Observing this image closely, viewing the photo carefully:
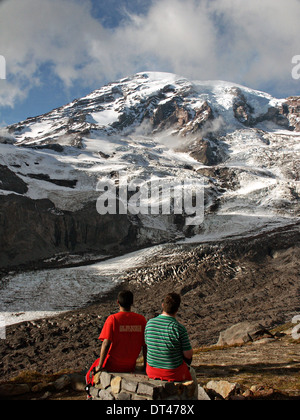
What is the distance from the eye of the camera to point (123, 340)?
6.18m

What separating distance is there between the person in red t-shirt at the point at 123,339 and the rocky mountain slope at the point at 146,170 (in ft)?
156

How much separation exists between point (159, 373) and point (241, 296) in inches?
1275

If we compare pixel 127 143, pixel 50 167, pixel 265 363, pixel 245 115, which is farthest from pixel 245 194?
pixel 245 115

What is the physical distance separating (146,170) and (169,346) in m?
91.5

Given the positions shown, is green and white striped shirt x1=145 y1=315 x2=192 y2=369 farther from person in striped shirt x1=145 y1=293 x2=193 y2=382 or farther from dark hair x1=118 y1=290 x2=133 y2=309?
dark hair x1=118 y1=290 x2=133 y2=309

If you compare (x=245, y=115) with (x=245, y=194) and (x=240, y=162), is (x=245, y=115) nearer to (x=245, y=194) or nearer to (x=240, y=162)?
(x=240, y=162)

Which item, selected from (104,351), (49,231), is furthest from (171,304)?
(49,231)

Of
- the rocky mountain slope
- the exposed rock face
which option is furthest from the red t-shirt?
the rocky mountain slope

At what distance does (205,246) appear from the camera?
47812 mm

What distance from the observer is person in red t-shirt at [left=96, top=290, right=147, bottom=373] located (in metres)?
6.12

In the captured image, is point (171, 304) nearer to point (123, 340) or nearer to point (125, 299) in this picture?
point (125, 299)

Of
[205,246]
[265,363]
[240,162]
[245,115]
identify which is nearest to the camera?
[265,363]

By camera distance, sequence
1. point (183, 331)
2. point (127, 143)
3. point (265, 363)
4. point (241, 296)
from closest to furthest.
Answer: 1. point (183, 331)
2. point (265, 363)
3. point (241, 296)
4. point (127, 143)

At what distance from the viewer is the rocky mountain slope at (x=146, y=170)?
5912 centimetres
